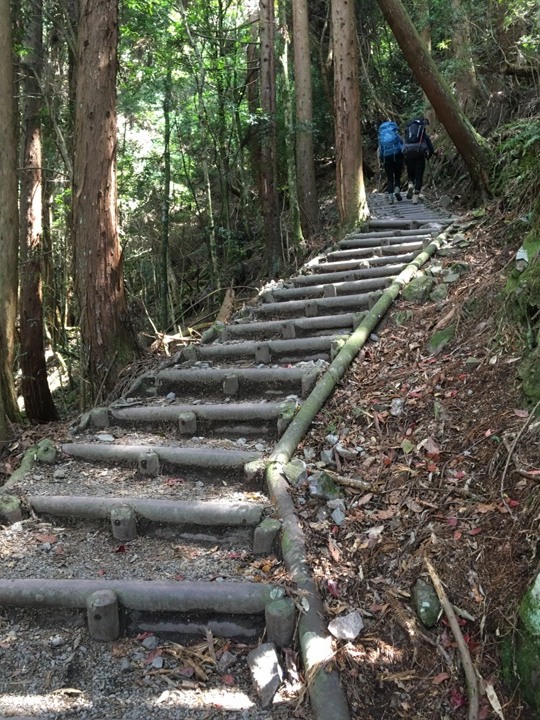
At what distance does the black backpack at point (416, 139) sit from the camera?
36.7 ft

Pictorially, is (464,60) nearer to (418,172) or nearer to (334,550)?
(418,172)

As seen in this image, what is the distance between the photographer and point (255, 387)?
17.3ft

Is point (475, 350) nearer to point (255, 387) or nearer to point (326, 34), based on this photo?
point (255, 387)

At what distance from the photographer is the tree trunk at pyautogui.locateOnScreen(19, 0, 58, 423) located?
9125 mm

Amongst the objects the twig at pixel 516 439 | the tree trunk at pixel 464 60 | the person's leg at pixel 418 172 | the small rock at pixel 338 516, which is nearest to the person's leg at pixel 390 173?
the person's leg at pixel 418 172

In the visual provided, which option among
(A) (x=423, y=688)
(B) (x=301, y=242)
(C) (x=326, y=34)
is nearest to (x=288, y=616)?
(A) (x=423, y=688)

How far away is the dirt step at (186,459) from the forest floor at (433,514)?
0.49 meters

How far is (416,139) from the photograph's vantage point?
1120 centimetres

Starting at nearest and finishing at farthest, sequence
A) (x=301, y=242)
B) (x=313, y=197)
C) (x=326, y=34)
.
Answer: (x=301, y=242) → (x=313, y=197) → (x=326, y=34)

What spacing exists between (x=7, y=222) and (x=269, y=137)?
23.0 feet

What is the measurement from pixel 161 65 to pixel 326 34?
808cm

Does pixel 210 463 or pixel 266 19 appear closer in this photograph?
pixel 210 463

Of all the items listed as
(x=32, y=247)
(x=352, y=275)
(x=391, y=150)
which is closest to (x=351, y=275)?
(x=352, y=275)

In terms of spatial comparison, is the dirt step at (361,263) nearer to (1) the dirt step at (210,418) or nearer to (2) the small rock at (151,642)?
(1) the dirt step at (210,418)
